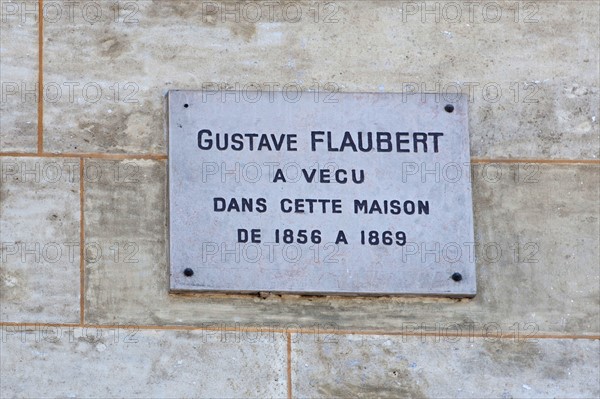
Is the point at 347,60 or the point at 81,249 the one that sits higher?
the point at 347,60

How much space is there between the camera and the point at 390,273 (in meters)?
5.40

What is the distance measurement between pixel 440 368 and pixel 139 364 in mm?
1156

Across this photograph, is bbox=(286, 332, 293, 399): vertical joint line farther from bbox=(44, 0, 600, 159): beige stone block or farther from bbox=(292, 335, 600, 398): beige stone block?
bbox=(44, 0, 600, 159): beige stone block

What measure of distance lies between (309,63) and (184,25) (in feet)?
1.75

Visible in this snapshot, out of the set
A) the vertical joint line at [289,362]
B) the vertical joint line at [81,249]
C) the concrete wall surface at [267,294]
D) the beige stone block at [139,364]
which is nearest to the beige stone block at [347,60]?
the concrete wall surface at [267,294]

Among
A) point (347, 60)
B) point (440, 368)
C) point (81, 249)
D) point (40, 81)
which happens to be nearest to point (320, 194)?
point (347, 60)

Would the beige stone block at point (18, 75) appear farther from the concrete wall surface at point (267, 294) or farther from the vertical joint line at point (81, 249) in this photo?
the vertical joint line at point (81, 249)

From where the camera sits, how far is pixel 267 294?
540cm

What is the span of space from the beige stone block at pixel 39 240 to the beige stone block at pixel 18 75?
0.10m

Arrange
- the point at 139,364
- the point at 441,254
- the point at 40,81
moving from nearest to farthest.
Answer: the point at 139,364 → the point at 441,254 → the point at 40,81

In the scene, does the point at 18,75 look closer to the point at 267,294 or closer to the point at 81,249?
the point at 81,249

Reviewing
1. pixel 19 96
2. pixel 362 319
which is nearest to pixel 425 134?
pixel 362 319

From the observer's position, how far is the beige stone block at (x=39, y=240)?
5.37 meters

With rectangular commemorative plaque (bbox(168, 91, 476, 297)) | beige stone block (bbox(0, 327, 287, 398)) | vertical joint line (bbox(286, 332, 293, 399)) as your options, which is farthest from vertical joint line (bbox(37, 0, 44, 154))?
vertical joint line (bbox(286, 332, 293, 399))
